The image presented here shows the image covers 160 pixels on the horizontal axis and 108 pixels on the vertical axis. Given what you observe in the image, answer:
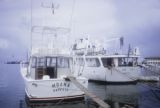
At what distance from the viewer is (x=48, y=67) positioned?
25516mm

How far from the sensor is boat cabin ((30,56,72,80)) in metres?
25.3

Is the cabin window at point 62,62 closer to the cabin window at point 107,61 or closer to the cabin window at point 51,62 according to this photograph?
the cabin window at point 51,62

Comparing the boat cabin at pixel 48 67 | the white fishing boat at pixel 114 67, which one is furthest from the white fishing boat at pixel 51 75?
the white fishing boat at pixel 114 67

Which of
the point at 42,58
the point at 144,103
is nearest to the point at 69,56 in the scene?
the point at 42,58

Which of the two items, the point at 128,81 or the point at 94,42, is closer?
the point at 128,81

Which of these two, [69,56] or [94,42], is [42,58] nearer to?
[69,56]

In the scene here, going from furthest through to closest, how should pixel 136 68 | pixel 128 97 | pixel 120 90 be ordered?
pixel 136 68
pixel 120 90
pixel 128 97

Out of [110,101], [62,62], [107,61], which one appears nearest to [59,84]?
[62,62]

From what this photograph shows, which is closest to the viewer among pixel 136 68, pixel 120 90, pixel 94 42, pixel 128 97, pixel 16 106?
pixel 16 106

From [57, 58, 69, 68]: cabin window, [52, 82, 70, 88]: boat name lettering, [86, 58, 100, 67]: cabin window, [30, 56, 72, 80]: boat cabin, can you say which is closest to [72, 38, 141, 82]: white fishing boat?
[86, 58, 100, 67]: cabin window

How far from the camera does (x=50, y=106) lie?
22.8 meters

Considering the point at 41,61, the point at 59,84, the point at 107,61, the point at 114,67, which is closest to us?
the point at 59,84

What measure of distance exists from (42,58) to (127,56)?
15.9 m

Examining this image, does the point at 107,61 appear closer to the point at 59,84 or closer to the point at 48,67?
the point at 48,67
